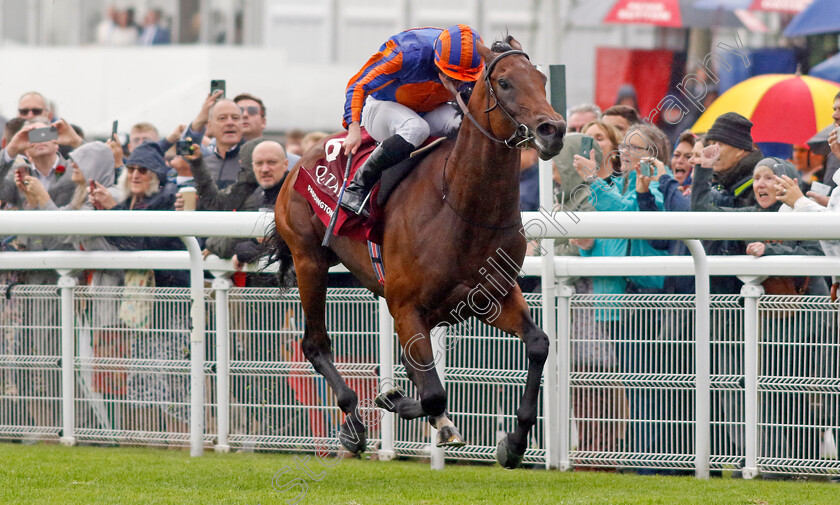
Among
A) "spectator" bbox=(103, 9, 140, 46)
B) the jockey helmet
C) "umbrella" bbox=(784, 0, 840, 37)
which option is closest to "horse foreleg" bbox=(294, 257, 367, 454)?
the jockey helmet

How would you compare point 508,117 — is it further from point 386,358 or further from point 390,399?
point 386,358

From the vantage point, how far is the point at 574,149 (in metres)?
6.44

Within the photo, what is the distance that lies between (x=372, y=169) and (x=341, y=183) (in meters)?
0.40

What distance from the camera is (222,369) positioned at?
21.9 feet

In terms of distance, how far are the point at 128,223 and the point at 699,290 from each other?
108 inches

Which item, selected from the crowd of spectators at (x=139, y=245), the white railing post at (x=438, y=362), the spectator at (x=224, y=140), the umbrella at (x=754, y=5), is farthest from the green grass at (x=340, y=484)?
the umbrella at (x=754, y=5)

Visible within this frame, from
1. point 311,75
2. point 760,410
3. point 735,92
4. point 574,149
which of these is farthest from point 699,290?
point 311,75

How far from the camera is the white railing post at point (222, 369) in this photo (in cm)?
667

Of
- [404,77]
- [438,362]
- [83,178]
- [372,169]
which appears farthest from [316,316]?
[83,178]

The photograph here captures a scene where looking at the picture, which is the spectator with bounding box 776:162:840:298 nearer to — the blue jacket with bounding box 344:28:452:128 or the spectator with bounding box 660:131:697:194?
the spectator with bounding box 660:131:697:194

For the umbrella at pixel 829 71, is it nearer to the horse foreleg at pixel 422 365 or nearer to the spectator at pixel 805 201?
the spectator at pixel 805 201

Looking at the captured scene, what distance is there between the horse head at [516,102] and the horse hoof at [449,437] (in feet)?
3.69

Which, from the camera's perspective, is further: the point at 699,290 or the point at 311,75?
the point at 311,75

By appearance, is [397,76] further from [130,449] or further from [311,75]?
[311,75]
